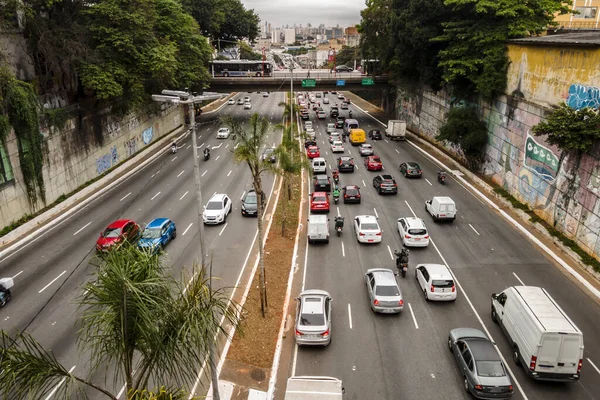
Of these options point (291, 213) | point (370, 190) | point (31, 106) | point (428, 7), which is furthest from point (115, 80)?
point (428, 7)

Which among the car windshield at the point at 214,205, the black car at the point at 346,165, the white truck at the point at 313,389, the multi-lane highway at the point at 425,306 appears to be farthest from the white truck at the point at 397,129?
the white truck at the point at 313,389

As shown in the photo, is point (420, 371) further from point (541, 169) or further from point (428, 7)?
point (428, 7)

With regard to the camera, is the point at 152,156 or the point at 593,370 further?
the point at 152,156

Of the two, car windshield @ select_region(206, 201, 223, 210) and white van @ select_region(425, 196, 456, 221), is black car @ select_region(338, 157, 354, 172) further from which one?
car windshield @ select_region(206, 201, 223, 210)

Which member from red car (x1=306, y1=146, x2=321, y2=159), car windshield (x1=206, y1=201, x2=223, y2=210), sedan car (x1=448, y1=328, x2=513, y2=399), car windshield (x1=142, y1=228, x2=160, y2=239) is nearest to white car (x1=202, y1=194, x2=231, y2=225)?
car windshield (x1=206, y1=201, x2=223, y2=210)

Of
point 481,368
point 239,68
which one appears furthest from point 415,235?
point 239,68

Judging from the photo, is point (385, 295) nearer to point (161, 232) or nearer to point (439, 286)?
point (439, 286)

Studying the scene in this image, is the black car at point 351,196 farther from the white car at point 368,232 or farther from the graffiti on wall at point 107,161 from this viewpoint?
the graffiti on wall at point 107,161
